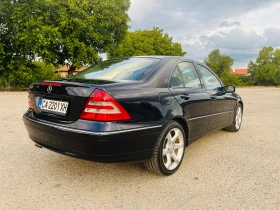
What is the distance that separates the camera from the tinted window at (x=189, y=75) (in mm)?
3490

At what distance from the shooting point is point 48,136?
2.64 metres

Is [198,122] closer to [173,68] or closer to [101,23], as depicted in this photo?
[173,68]

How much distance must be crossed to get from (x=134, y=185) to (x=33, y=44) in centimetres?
1876

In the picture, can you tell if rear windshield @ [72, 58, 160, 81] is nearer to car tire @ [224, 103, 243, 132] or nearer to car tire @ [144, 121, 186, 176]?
car tire @ [144, 121, 186, 176]

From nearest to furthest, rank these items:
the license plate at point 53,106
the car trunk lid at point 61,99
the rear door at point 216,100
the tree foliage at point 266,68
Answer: the car trunk lid at point 61,99 < the license plate at point 53,106 < the rear door at point 216,100 < the tree foliage at point 266,68

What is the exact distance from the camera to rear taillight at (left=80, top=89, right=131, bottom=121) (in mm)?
2350

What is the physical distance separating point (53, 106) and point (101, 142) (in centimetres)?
77

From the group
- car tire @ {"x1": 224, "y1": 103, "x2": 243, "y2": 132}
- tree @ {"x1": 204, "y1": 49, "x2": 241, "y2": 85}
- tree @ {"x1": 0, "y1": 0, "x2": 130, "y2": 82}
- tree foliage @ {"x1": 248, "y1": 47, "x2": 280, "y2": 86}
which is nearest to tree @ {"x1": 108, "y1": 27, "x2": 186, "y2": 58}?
tree @ {"x1": 0, "y1": 0, "x2": 130, "y2": 82}

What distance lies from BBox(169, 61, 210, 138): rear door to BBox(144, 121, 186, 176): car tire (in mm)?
284

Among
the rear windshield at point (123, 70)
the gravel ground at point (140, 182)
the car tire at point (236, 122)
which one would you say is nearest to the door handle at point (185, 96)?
the rear windshield at point (123, 70)

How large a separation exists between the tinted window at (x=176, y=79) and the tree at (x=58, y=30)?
17.2 meters

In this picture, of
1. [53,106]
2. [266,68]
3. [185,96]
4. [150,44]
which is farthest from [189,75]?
[266,68]

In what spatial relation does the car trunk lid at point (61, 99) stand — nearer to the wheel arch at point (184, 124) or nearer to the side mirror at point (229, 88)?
the wheel arch at point (184, 124)

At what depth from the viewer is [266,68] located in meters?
62.6
